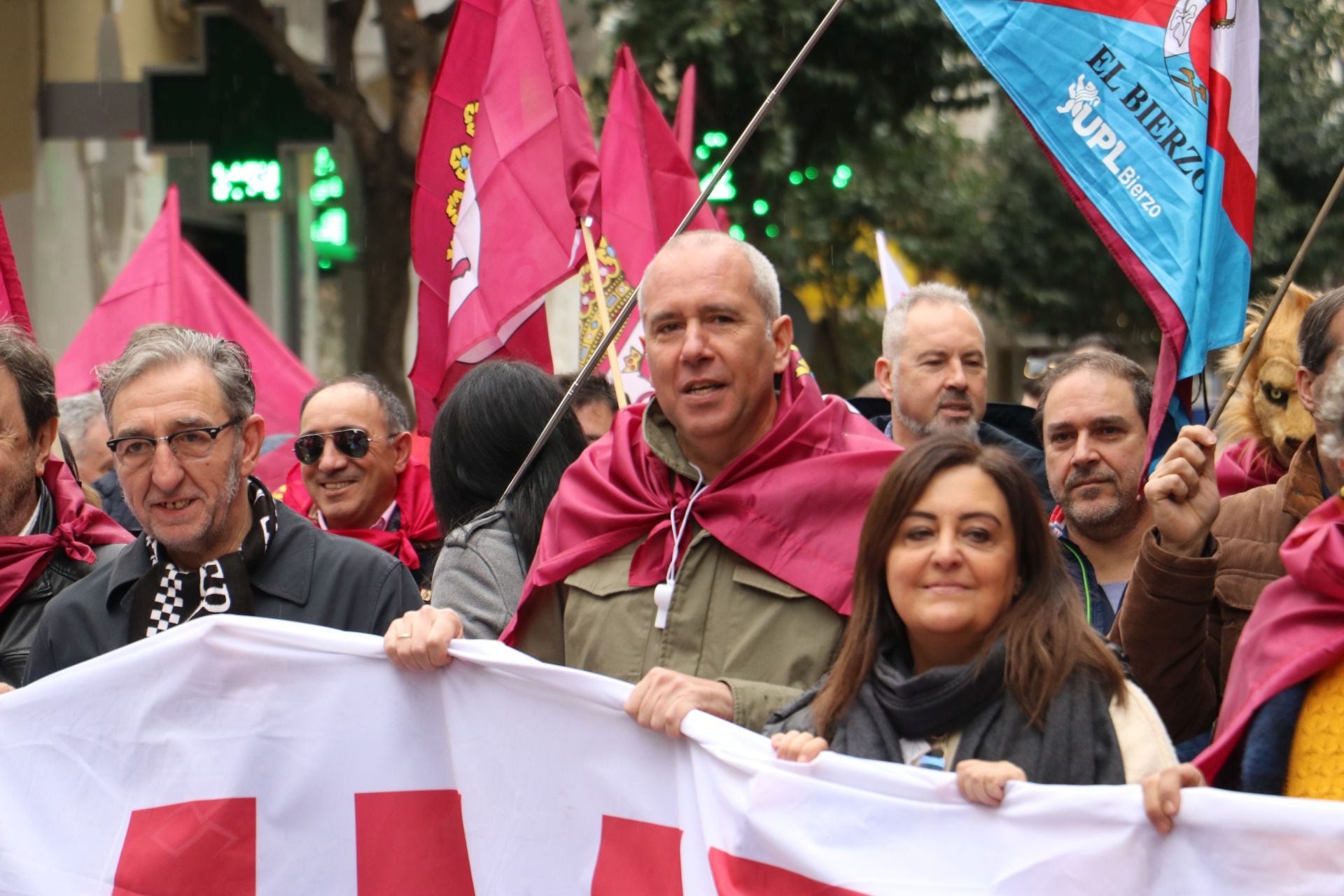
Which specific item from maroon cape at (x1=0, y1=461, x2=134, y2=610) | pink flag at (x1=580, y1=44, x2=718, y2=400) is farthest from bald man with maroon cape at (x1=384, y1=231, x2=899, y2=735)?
pink flag at (x1=580, y1=44, x2=718, y2=400)

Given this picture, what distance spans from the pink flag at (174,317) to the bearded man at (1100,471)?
4.30 m

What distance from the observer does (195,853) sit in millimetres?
3412

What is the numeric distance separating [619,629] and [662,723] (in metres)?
0.34

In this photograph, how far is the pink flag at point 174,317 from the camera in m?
7.55

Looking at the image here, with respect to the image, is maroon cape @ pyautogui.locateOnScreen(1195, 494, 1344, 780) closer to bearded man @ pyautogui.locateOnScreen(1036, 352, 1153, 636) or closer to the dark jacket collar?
bearded man @ pyautogui.locateOnScreen(1036, 352, 1153, 636)

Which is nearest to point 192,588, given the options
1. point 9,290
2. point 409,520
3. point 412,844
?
point 412,844

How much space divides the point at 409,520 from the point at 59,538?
4.73ft

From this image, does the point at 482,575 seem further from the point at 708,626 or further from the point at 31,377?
the point at 31,377

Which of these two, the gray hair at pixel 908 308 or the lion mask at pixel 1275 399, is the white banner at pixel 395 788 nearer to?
the lion mask at pixel 1275 399

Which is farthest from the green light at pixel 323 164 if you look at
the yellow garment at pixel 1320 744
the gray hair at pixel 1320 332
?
the yellow garment at pixel 1320 744

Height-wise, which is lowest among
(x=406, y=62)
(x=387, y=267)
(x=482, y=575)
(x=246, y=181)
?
(x=482, y=575)

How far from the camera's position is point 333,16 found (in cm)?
1138

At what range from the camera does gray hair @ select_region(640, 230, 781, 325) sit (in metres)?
3.43

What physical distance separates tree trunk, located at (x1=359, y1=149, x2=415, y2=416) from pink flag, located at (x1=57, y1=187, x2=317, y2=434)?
2.54m
